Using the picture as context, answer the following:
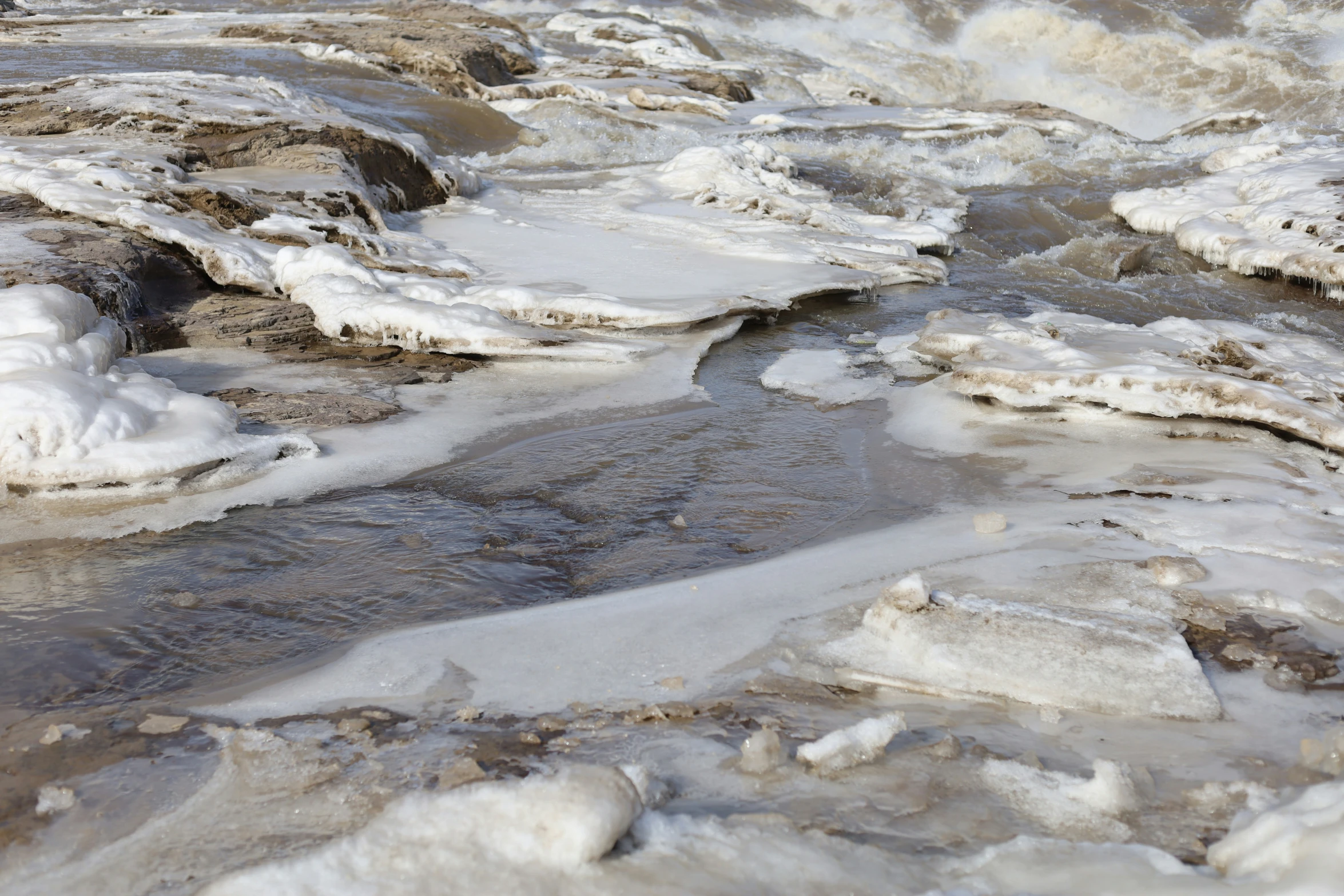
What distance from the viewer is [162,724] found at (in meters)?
2.07

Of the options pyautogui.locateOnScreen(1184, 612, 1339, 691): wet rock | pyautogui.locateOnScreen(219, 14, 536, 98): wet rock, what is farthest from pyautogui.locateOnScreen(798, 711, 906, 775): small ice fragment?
pyautogui.locateOnScreen(219, 14, 536, 98): wet rock

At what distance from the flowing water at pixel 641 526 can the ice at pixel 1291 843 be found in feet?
0.20

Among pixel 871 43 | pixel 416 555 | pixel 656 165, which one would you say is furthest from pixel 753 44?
pixel 416 555

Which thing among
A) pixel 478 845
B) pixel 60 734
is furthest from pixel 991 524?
pixel 60 734

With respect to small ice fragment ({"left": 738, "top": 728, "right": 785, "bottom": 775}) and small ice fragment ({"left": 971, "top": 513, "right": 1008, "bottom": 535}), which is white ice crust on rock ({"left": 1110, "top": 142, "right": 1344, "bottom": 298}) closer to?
small ice fragment ({"left": 971, "top": 513, "right": 1008, "bottom": 535})

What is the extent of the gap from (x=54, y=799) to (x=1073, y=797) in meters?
1.80

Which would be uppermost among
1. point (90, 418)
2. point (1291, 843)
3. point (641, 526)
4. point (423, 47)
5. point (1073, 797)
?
point (423, 47)

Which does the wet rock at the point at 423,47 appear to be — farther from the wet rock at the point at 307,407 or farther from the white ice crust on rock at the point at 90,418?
the white ice crust on rock at the point at 90,418

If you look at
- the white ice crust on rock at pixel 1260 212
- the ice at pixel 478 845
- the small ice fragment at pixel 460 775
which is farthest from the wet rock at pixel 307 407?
the white ice crust on rock at pixel 1260 212

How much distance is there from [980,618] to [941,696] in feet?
0.89

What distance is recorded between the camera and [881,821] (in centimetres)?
173

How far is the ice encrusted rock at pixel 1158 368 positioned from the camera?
12.4ft

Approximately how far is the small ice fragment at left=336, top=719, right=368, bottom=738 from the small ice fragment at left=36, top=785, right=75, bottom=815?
46 cm

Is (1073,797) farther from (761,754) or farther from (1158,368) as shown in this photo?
(1158,368)
